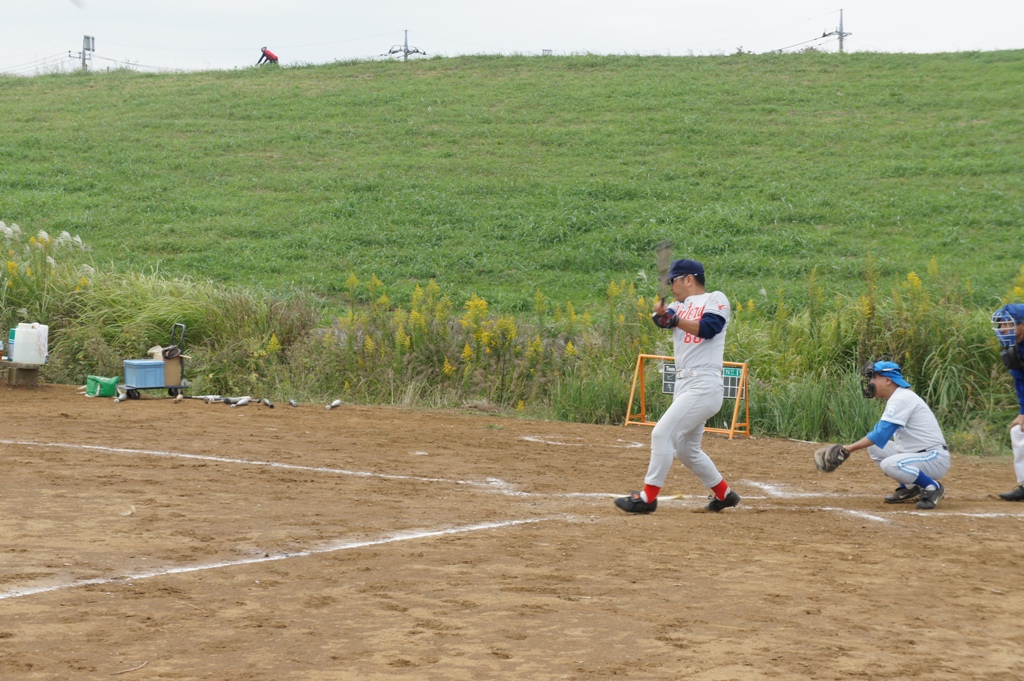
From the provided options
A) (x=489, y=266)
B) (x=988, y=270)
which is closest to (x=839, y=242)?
(x=988, y=270)

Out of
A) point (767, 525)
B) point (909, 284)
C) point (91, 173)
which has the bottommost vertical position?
point (767, 525)

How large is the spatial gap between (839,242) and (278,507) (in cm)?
1841

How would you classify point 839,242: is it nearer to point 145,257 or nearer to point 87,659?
point 145,257

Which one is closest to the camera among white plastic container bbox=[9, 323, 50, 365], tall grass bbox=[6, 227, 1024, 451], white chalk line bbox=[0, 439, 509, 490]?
white chalk line bbox=[0, 439, 509, 490]

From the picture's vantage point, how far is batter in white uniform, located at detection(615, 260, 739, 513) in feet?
26.2

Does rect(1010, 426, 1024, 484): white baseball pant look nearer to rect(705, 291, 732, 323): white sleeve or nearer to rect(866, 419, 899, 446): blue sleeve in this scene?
rect(866, 419, 899, 446): blue sleeve

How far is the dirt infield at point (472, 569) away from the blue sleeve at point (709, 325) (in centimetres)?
134

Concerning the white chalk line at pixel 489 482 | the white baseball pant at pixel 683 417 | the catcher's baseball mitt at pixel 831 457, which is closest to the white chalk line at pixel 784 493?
the white chalk line at pixel 489 482

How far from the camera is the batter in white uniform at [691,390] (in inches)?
314

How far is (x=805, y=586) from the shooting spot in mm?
6004

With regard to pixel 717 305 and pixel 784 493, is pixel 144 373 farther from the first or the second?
pixel 717 305

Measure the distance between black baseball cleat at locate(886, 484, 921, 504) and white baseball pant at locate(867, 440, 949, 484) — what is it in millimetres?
183

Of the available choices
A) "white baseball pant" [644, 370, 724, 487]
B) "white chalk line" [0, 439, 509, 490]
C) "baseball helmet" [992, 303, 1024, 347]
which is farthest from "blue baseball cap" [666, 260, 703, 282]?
"baseball helmet" [992, 303, 1024, 347]

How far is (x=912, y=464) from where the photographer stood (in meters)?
8.55
